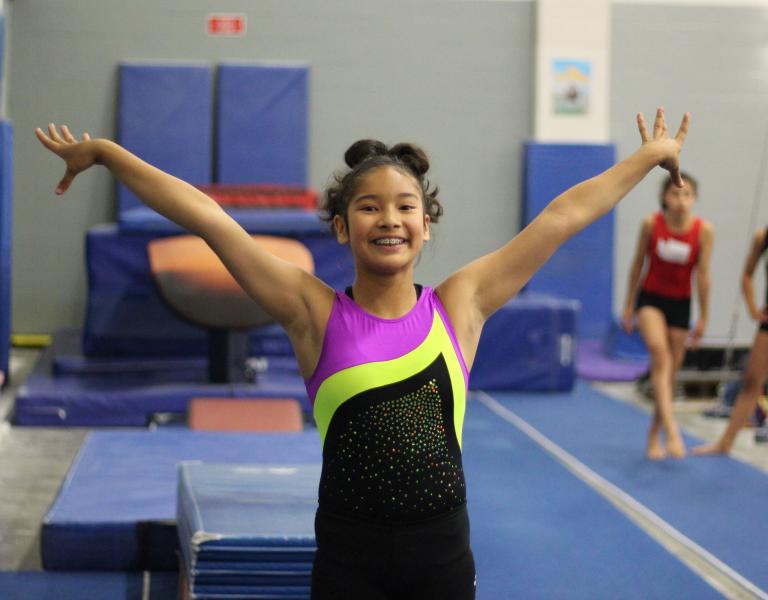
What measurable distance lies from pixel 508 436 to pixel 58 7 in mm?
5220

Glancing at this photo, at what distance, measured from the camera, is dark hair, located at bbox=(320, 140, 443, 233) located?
230 cm

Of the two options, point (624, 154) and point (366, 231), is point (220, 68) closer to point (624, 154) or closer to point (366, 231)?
point (624, 154)

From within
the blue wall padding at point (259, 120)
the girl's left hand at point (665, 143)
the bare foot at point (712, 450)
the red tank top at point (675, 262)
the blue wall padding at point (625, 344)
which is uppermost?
the blue wall padding at point (259, 120)

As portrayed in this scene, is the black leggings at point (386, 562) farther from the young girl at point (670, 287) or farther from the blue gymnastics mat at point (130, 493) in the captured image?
the young girl at point (670, 287)

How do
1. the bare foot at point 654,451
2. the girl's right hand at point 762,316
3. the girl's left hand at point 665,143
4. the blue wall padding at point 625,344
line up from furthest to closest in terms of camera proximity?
1. the blue wall padding at point 625,344
2. the bare foot at point 654,451
3. the girl's right hand at point 762,316
4. the girl's left hand at point 665,143

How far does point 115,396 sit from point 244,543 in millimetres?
3480

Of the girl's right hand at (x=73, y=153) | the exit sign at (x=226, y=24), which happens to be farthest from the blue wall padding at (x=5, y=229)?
the girl's right hand at (x=73, y=153)

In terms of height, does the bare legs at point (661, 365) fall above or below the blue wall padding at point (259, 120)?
below

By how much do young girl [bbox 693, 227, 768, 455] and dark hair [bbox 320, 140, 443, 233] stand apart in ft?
11.7

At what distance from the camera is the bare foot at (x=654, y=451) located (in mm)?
5832

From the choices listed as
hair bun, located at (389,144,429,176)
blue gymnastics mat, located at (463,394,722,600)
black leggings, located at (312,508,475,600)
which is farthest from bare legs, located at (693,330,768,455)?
black leggings, located at (312,508,475,600)

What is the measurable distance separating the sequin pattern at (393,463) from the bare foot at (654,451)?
3.81 meters

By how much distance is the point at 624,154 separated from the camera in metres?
9.87

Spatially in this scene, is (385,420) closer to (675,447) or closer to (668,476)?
(668,476)
